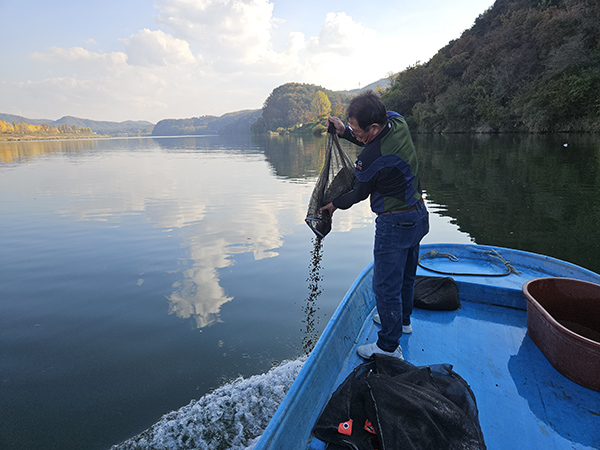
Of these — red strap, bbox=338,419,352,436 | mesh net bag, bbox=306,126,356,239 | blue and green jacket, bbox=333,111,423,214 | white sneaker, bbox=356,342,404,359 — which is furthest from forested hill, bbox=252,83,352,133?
red strap, bbox=338,419,352,436

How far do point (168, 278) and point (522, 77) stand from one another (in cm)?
5258

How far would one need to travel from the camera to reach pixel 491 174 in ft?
56.3

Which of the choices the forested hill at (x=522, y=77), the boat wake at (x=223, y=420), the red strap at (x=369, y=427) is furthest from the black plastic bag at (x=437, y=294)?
the forested hill at (x=522, y=77)

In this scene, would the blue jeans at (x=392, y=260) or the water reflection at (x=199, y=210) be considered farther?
the water reflection at (x=199, y=210)

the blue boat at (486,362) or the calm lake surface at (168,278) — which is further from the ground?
the blue boat at (486,362)

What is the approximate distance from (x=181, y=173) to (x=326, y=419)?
21.9 meters

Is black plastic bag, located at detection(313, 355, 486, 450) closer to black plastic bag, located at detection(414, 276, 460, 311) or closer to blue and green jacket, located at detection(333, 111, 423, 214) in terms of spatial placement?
blue and green jacket, located at detection(333, 111, 423, 214)

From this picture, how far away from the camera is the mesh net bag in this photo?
12.1 ft

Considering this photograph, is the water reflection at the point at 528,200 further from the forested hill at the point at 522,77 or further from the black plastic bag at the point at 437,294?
the forested hill at the point at 522,77

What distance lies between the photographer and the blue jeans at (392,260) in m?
2.95

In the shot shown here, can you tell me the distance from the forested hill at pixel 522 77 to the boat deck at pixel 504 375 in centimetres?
4001

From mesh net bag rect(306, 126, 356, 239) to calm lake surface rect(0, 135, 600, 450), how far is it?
192 cm

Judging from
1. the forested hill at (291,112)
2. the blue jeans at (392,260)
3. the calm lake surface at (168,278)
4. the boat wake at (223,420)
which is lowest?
the boat wake at (223,420)

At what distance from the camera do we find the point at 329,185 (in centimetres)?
381
